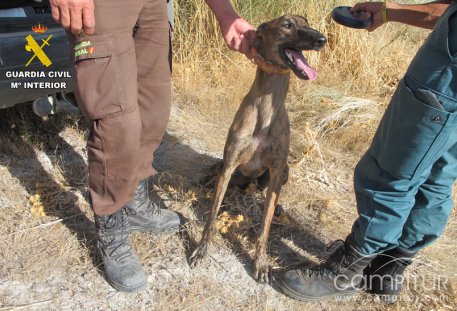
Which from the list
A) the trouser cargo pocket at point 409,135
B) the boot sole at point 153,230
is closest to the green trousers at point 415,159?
the trouser cargo pocket at point 409,135

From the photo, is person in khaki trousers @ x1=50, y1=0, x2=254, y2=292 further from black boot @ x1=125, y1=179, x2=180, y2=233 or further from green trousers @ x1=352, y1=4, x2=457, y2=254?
green trousers @ x1=352, y1=4, x2=457, y2=254

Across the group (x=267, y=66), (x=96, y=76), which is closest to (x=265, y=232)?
(x=267, y=66)

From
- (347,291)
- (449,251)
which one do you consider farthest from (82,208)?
(449,251)

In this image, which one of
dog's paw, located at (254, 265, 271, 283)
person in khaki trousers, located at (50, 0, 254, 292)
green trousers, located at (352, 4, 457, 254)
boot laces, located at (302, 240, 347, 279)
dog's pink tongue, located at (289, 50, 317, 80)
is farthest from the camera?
dog's paw, located at (254, 265, 271, 283)

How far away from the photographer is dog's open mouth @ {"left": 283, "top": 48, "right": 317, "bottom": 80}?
7.51 feet

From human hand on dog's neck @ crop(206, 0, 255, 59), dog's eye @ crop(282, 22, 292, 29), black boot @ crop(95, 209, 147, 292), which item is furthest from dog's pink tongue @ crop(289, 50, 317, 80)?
black boot @ crop(95, 209, 147, 292)

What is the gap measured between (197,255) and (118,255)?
0.46m

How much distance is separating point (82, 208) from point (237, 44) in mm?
1484

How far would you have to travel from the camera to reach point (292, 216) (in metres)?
3.07

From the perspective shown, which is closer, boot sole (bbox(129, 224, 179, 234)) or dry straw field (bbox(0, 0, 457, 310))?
dry straw field (bbox(0, 0, 457, 310))

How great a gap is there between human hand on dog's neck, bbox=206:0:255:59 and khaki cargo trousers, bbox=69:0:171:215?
0.32m

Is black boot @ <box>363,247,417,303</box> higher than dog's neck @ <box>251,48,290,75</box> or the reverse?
the reverse

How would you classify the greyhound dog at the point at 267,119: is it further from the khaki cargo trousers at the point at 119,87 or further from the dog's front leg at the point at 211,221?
the khaki cargo trousers at the point at 119,87

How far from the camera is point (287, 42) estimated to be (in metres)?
2.37
